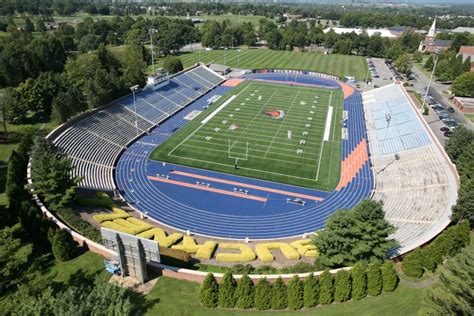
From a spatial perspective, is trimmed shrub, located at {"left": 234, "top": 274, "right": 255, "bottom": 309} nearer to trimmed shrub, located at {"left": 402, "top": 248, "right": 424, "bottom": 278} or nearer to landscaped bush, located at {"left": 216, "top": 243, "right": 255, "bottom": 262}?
landscaped bush, located at {"left": 216, "top": 243, "right": 255, "bottom": 262}

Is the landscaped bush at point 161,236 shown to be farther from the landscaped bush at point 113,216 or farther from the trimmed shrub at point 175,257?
the landscaped bush at point 113,216

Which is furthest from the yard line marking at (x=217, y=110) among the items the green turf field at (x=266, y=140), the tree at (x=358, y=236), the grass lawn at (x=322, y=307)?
the grass lawn at (x=322, y=307)

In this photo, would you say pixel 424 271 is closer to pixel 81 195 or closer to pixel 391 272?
pixel 391 272

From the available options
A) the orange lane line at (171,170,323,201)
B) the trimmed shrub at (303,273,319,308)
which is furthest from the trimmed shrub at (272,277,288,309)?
the orange lane line at (171,170,323,201)

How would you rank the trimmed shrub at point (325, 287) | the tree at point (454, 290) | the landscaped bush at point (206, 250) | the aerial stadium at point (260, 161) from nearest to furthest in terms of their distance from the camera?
1. the tree at point (454, 290)
2. the trimmed shrub at point (325, 287)
3. the landscaped bush at point (206, 250)
4. the aerial stadium at point (260, 161)

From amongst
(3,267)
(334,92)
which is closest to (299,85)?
(334,92)

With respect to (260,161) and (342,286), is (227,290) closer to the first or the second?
(342,286)
